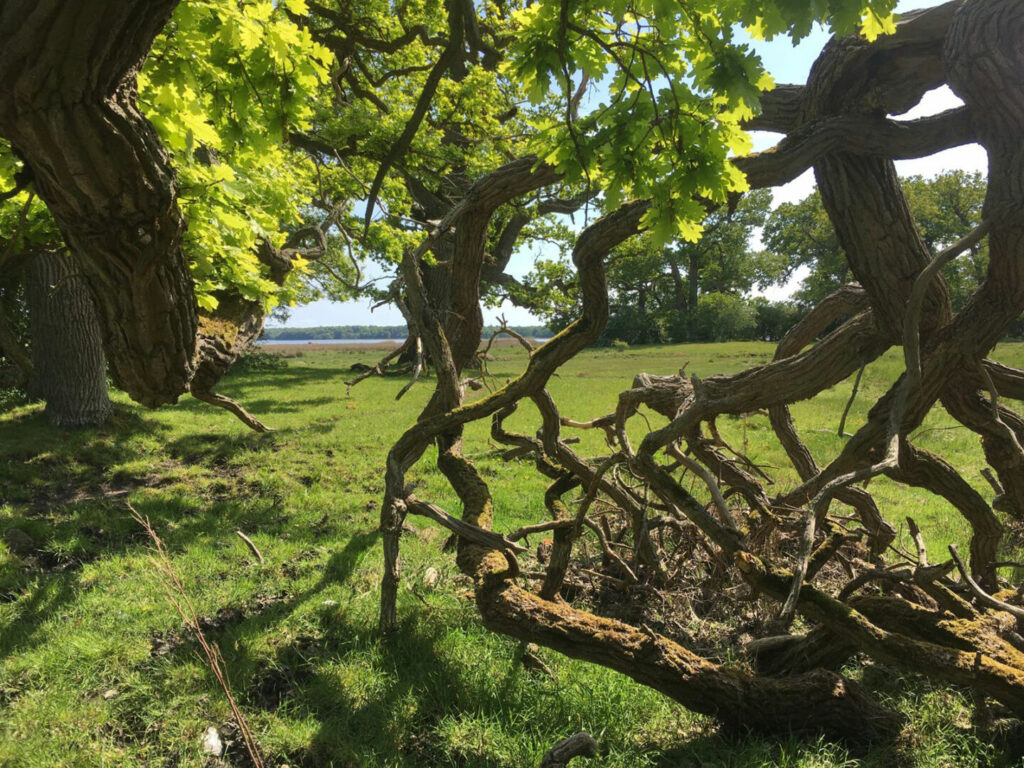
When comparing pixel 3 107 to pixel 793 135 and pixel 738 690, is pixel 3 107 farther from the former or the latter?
pixel 738 690

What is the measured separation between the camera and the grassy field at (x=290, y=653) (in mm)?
2814

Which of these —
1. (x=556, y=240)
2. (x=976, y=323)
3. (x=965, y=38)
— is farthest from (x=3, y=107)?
(x=556, y=240)

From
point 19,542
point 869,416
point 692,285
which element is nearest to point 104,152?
point 869,416

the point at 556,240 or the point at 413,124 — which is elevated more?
the point at 556,240

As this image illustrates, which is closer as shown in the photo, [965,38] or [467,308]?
[965,38]

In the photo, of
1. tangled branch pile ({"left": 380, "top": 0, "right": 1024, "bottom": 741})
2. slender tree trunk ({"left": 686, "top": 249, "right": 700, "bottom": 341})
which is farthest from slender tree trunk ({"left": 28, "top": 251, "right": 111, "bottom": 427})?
slender tree trunk ({"left": 686, "top": 249, "right": 700, "bottom": 341})

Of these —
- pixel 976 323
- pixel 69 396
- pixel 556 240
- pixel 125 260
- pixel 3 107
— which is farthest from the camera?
pixel 556 240

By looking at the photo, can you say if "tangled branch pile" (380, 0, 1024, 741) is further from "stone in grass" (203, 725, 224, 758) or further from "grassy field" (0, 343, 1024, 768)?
"stone in grass" (203, 725, 224, 758)

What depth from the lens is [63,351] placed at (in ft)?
29.3

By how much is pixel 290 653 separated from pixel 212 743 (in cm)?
84

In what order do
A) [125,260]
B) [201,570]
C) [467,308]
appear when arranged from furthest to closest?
[201,570]
[467,308]
[125,260]

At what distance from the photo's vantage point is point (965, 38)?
8.94 feet

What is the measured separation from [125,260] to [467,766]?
2.97m

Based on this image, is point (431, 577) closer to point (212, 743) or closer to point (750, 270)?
point (212, 743)
